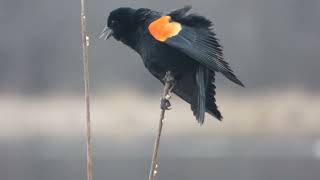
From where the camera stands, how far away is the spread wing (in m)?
2.23

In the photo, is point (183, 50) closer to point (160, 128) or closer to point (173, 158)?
point (160, 128)

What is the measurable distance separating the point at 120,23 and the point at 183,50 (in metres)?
0.27

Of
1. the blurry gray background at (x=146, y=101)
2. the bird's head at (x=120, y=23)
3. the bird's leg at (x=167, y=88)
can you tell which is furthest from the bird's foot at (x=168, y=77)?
the blurry gray background at (x=146, y=101)

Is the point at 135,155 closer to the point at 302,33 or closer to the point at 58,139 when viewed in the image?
the point at 58,139

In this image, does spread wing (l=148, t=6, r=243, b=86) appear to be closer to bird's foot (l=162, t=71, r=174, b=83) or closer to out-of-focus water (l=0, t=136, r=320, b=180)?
bird's foot (l=162, t=71, r=174, b=83)

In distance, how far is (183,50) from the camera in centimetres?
231

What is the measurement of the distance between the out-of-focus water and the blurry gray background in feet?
0.04

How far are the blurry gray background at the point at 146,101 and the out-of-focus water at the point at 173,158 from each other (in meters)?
0.01

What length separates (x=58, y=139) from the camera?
831 centimetres

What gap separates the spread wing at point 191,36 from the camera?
87.7 inches

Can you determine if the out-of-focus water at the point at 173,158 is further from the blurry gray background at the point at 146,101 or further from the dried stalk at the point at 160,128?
the dried stalk at the point at 160,128

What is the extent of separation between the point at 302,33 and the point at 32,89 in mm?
2596

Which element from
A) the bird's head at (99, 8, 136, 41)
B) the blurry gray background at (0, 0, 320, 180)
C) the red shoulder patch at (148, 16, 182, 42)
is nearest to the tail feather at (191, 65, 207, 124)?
the red shoulder patch at (148, 16, 182, 42)

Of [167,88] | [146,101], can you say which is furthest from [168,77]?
[146,101]
